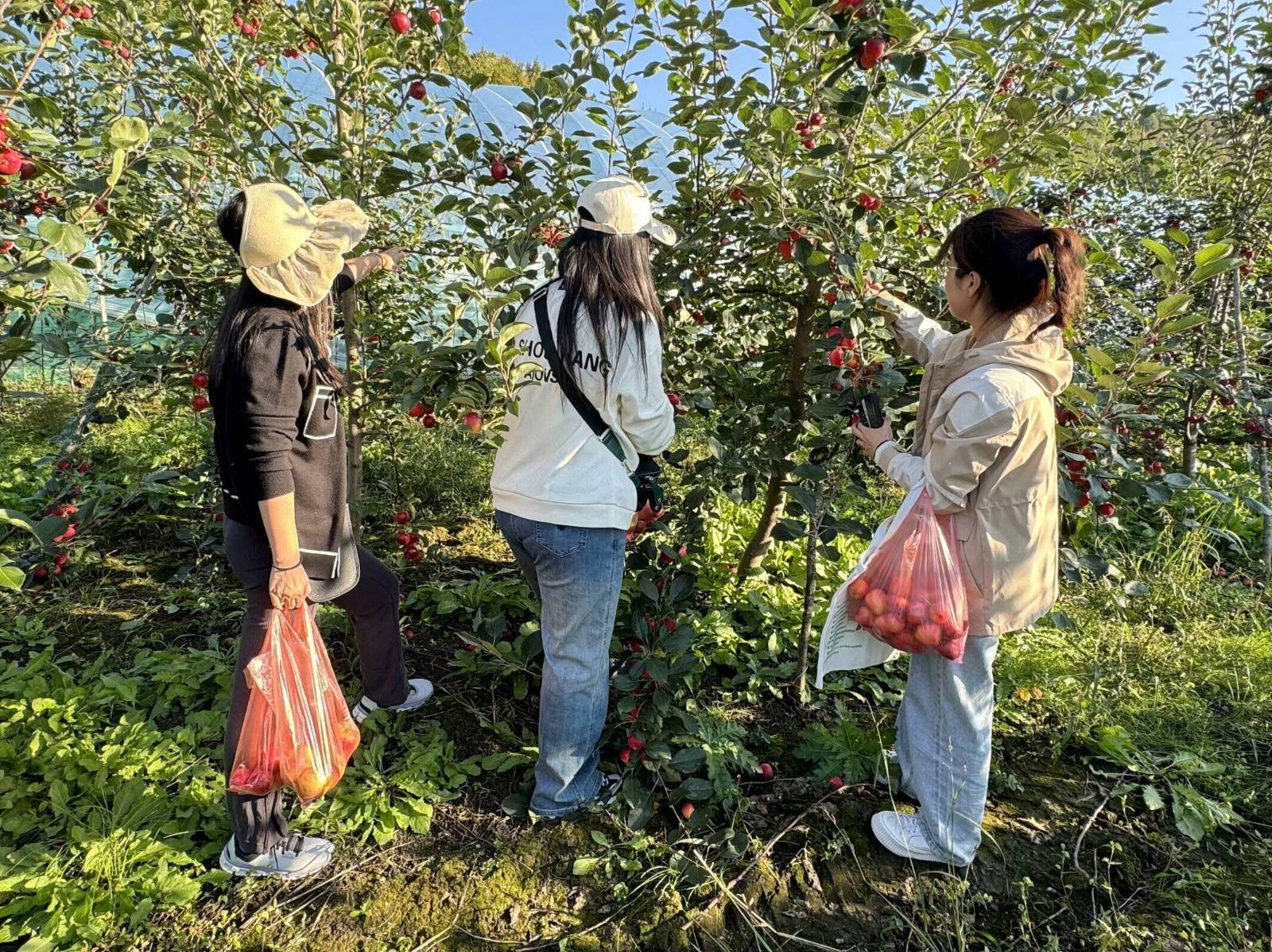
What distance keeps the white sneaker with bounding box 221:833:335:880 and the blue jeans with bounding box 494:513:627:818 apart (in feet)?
1.79

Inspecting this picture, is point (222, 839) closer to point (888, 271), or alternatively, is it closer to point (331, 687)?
point (331, 687)

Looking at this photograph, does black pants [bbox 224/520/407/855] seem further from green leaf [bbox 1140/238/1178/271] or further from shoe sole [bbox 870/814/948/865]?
green leaf [bbox 1140/238/1178/271]

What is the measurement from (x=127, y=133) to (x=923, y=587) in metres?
1.76

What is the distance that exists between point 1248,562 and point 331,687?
4.10 meters

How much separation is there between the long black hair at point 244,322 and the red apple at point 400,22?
79 centimetres

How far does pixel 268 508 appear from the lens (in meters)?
1.57

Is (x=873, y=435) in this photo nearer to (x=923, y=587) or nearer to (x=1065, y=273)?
(x=923, y=587)

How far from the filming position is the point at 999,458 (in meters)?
1.57

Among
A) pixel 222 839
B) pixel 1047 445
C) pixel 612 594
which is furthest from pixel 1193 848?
pixel 222 839

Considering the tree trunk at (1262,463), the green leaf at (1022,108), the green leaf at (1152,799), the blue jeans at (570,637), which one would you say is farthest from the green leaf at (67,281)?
the tree trunk at (1262,463)

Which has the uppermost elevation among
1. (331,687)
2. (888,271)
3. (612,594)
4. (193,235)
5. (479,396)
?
(193,235)

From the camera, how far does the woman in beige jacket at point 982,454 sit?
58.8 inches

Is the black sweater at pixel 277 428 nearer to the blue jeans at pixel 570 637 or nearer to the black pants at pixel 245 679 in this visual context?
the black pants at pixel 245 679

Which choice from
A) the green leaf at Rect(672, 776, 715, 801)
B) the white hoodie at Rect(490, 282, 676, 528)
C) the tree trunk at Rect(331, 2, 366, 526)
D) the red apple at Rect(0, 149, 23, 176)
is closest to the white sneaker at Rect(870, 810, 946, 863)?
the green leaf at Rect(672, 776, 715, 801)
